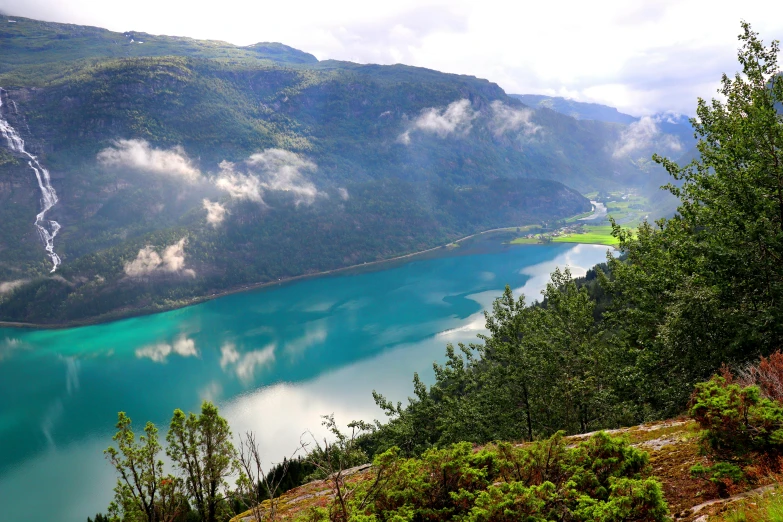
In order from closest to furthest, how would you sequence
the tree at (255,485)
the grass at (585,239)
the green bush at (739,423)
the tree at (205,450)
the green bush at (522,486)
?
the green bush at (522,486)
the green bush at (739,423)
the tree at (255,485)
the tree at (205,450)
the grass at (585,239)

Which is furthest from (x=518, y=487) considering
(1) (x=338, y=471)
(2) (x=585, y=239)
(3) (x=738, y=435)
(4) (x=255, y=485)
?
(2) (x=585, y=239)

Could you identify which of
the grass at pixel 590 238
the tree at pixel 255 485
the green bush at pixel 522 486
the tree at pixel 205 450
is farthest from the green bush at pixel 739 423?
the grass at pixel 590 238

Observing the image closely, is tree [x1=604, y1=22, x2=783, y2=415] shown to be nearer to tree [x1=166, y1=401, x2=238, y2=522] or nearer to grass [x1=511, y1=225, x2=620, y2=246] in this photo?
tree [x1=166, y1=401, x2=238, y2=522]

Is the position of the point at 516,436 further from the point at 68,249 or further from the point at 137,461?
the point at 68,249

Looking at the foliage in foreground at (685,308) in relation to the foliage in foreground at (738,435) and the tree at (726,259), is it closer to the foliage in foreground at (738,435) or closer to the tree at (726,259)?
the tree at (726,259)

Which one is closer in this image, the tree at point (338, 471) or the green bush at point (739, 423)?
the green bush at point (739, 423)

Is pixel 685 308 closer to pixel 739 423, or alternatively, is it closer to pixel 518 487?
pixel 739 423

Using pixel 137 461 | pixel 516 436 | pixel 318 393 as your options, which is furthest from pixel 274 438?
pixel 516 436

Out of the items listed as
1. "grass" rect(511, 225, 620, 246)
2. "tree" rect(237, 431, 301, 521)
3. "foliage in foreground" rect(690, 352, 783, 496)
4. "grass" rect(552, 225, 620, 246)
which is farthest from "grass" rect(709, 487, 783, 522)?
"grass" rect(511, 225, 620, 246)
